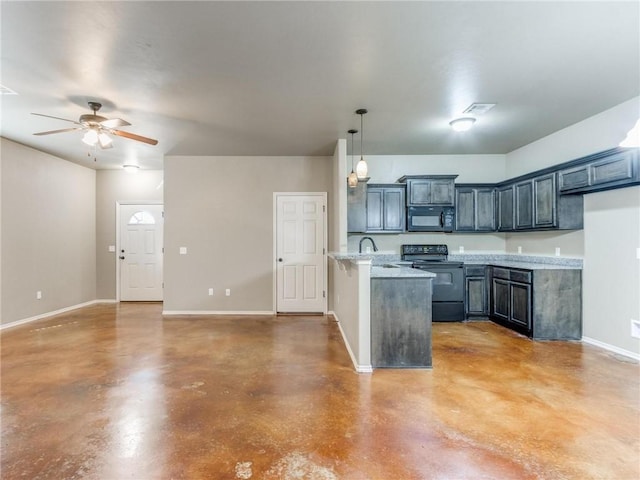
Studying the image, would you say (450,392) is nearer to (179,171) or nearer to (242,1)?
(242,1)

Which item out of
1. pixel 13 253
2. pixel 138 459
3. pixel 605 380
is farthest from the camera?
pixel 13 253

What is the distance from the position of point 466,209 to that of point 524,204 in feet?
2.78

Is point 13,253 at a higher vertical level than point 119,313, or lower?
higher

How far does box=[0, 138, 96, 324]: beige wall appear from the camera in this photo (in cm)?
482

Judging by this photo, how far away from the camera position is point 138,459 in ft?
6.24

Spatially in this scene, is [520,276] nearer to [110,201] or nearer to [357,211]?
[357,211]

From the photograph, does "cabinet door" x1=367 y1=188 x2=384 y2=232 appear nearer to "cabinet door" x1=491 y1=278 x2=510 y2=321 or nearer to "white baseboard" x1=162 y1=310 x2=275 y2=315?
"cabinet door" x1=491 y1=278 x2=510 y2=321

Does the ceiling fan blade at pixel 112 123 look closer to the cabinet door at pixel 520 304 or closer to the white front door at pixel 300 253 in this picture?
the white front door at pixel 300 253

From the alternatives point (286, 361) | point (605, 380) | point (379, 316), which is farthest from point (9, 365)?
point (605, 380)

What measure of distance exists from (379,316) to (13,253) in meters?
5.51

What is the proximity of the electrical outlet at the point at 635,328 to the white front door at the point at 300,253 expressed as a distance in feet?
12.9

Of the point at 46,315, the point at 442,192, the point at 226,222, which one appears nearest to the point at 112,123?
the point at 226,222

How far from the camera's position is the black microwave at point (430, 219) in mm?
5320

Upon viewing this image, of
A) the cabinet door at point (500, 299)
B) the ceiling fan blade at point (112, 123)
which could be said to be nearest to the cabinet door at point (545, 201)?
the cabinet door at point (500, 299)
